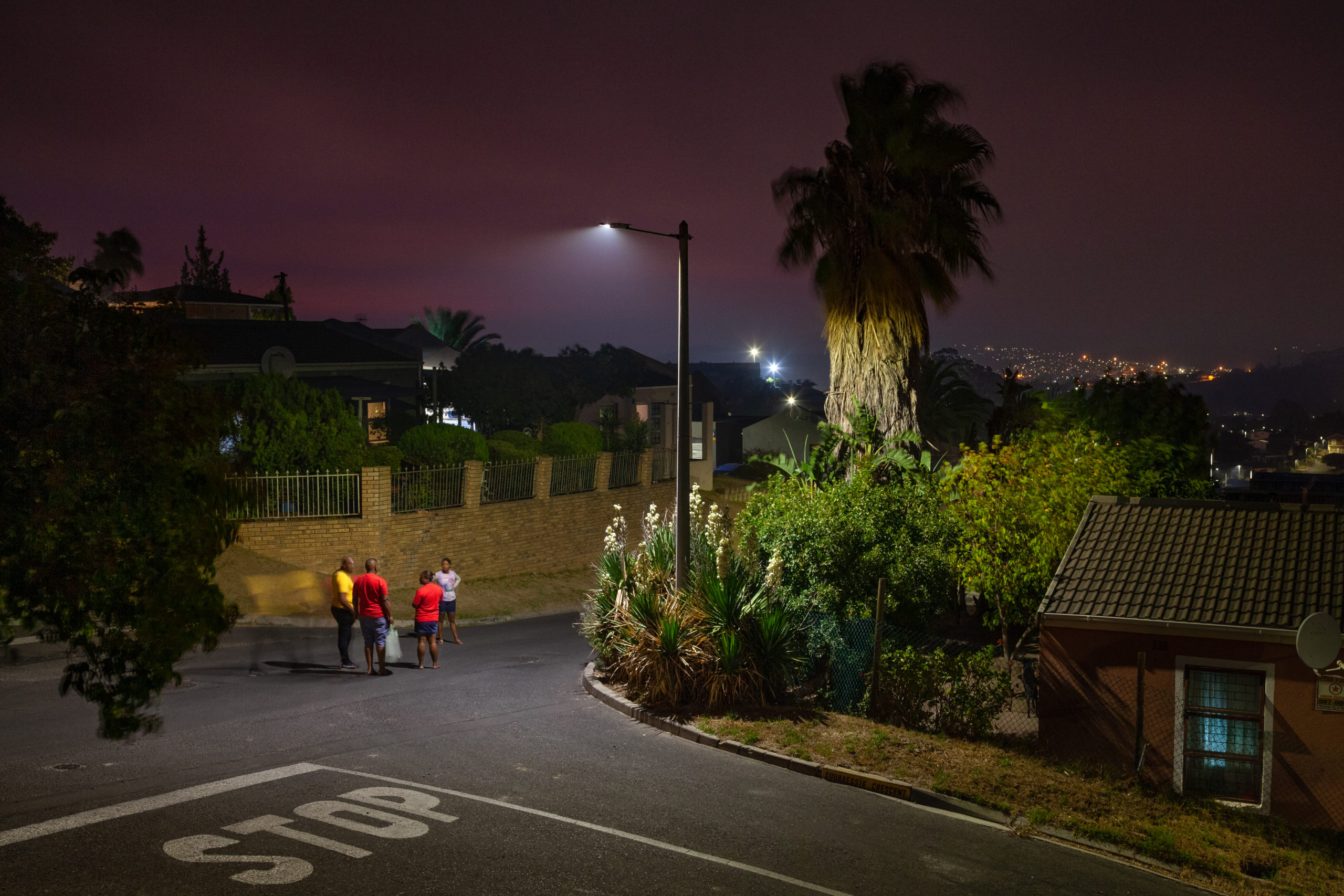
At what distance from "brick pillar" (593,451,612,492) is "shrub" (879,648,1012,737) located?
18.9 metres

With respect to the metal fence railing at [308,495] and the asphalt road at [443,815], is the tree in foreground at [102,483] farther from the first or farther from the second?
the metal fence railing at [308,495]

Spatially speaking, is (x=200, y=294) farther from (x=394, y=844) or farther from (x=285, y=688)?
(x=394, y=844)

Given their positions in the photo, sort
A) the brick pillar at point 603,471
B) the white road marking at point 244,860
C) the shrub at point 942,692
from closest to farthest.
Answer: the white road marking at point 244,860
the shrub at point 942,692
the brick pillar at point 603,471

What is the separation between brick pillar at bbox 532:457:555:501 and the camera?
93.7 ft

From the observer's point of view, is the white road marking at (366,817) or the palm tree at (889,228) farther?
the palm tree at (889,228)

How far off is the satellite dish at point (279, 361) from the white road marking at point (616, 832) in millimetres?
24785

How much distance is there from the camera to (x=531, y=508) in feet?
92.5

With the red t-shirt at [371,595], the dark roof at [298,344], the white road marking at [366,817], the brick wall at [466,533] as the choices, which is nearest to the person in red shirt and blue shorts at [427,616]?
the red t-shirt at [371,595]

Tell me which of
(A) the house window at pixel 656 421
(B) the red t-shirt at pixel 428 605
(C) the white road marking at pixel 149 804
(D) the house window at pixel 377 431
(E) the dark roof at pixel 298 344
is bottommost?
(C) the white road marking at pixel 149 804

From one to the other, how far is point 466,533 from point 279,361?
1163cm

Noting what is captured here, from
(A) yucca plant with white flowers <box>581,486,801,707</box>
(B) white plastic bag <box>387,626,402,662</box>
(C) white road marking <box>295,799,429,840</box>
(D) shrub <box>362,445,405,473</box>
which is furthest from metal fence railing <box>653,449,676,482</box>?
(C) white road marking <box>295,799,429,840</box>

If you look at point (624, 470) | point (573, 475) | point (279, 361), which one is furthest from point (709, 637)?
point (279, 361)

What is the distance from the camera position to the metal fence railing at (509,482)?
26953mm

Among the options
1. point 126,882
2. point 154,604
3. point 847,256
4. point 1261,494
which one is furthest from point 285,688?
point 1261,494
